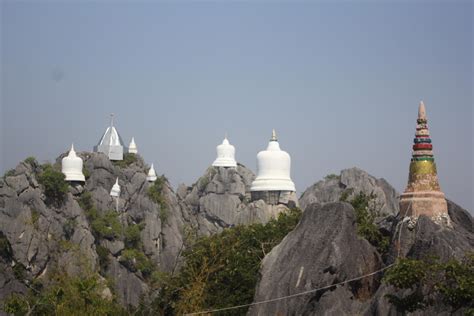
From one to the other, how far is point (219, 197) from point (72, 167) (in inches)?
466

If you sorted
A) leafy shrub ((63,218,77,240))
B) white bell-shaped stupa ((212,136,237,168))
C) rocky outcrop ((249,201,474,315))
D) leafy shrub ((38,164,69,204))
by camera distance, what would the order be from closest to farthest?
rocky outcrop ((249,201,474,315)) < leafy shrub ((63,218,77,240)) < leafy shrub ((38,164,69,204)) < white bell-shaped stupa ((212,136,237,168))

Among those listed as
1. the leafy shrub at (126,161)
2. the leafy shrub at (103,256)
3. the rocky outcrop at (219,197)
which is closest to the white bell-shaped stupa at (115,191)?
the leafy shrub at (126,161)

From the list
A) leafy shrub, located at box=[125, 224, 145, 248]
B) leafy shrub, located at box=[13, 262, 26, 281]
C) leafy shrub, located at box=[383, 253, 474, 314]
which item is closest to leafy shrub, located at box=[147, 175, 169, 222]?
leafy shrub, located at box=[125, 224, 145, 248]

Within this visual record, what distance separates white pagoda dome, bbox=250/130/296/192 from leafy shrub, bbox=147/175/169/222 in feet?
28.2

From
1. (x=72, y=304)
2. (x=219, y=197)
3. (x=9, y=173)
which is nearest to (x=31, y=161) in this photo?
(x=9, y=173)

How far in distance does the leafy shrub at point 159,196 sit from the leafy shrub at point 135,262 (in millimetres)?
4347

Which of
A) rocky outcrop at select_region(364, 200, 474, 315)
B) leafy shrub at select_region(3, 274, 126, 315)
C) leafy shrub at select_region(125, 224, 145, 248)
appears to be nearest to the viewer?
rocky outcrop at select_region(364, 200, 474, 315)

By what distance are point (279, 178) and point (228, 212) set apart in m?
11.0

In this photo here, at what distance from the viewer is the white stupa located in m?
64.7

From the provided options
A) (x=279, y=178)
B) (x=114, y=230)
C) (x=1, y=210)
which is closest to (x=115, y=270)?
(x=114, y=230)

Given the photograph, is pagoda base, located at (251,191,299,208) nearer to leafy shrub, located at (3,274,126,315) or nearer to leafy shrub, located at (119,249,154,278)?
leafy shrub, located at (119,249,154,278)

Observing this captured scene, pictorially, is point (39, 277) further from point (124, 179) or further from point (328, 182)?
point (328, 182)

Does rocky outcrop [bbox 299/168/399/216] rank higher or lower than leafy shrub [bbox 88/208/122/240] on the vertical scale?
higher

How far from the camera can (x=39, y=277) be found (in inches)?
1921
